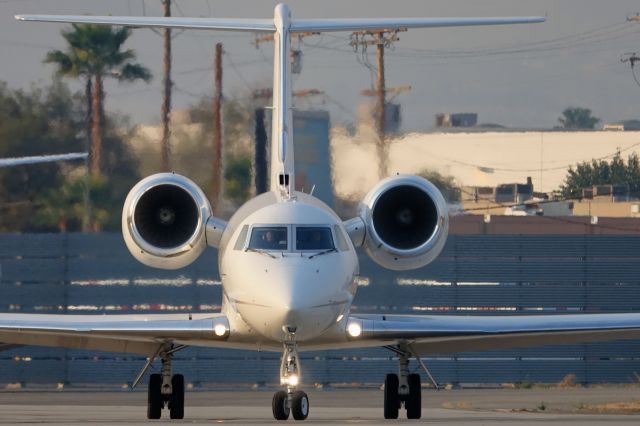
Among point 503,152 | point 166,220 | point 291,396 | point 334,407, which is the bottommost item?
point 334,407

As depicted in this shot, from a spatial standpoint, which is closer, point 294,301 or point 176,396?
point 294,301

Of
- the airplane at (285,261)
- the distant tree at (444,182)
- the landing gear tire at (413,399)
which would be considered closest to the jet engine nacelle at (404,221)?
the airplane at (285,261)

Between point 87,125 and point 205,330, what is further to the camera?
point 87,125

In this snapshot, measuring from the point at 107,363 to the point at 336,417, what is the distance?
11.0 metres

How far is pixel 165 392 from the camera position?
745 inches

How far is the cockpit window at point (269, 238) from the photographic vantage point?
1681cm

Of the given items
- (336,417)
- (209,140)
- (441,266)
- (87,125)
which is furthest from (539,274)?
(336,417)

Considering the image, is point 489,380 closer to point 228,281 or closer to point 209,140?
point 209,140

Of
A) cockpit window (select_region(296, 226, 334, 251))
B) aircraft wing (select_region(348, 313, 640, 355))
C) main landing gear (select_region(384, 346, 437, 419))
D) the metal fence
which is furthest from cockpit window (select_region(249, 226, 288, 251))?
the metal fence

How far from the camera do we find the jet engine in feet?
60.7

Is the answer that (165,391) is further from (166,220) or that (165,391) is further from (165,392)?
(166,220)

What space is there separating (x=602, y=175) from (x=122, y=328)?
91.0 feet

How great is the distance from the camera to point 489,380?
28859 mm

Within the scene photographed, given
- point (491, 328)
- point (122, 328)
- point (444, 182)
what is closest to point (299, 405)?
point (122, 328)
